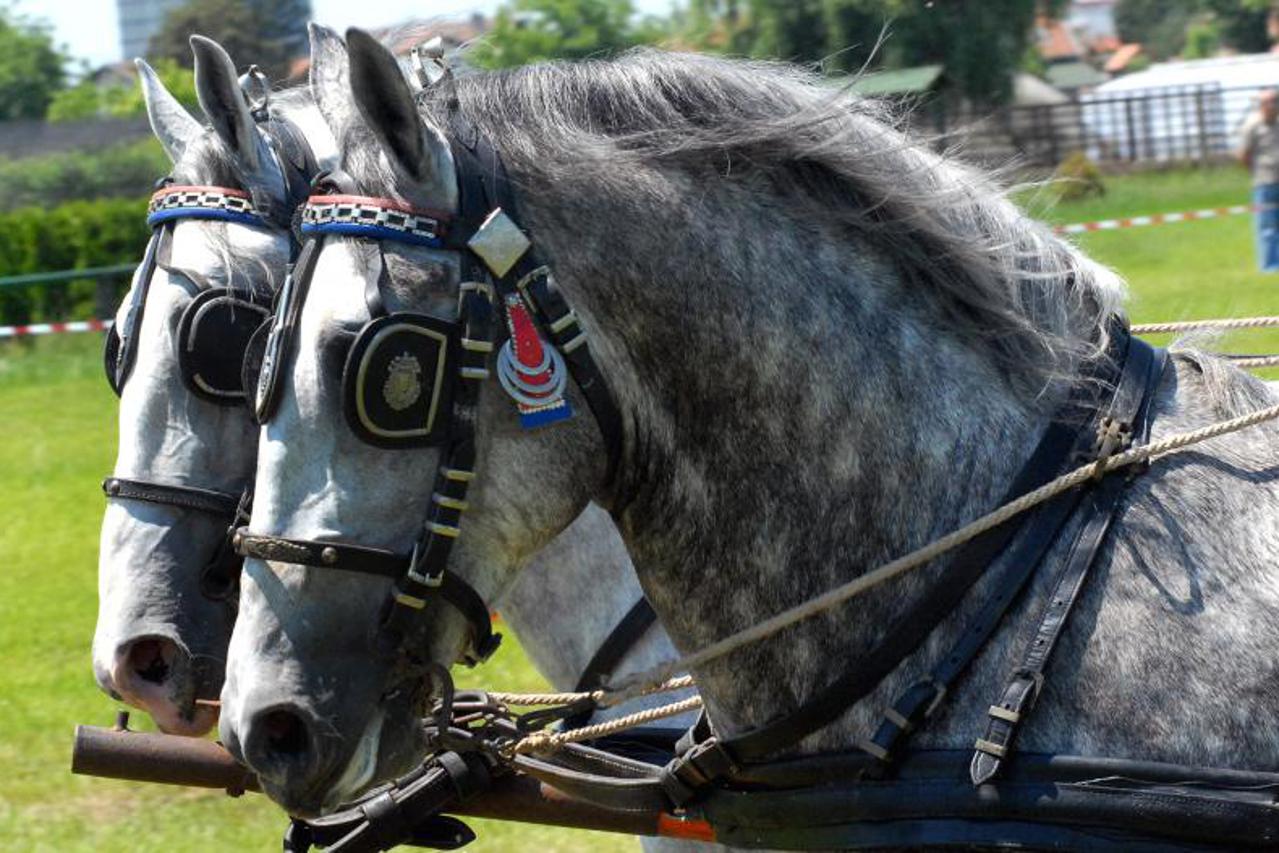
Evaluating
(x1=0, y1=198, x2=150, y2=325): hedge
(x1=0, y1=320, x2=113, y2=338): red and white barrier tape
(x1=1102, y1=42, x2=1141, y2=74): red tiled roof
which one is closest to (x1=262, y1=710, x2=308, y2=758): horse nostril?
(x1=0, y1=320, x2=113, y2=338): red and white barrier tape

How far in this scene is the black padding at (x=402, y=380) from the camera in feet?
7.25

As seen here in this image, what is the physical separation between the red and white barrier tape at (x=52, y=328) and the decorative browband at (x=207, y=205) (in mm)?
10087

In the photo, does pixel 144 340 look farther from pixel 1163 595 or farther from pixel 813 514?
pixel 1163 595

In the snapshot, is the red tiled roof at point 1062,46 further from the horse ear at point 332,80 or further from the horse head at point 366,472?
the horse head at point 366,472

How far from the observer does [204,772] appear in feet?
11.8

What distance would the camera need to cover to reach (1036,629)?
231 cm

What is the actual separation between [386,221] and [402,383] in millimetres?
208

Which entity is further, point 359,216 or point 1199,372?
point 1199,372

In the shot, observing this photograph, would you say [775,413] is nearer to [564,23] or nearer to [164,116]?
[164,116]

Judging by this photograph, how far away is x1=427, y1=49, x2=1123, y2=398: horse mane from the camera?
2396 mm

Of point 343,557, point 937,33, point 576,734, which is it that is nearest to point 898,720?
point 576,734

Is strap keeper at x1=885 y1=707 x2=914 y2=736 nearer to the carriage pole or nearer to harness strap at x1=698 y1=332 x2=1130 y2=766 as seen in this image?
harness strap at x1=698 y1=332 x2=1130 y2=766

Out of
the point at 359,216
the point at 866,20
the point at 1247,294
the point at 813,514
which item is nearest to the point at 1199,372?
the point at 813,514

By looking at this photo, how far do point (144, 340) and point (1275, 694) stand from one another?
211 cm
